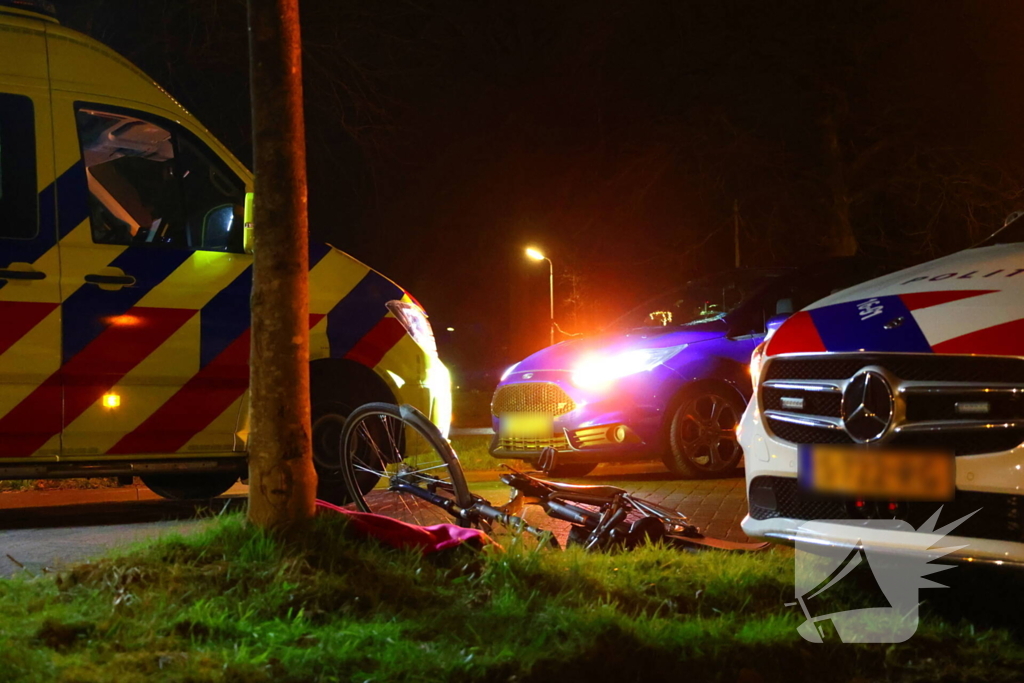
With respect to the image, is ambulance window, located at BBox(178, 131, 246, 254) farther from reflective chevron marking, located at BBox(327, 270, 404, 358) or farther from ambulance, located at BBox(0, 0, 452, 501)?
reflective chevron marking, located at BBox(327, 270, 404, 358)

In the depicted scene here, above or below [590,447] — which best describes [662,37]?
above

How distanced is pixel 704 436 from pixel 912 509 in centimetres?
468

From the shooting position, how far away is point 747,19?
18.2 m

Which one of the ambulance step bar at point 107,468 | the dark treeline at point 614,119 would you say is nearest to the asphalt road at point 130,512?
the ambulance step bar at point 107,468

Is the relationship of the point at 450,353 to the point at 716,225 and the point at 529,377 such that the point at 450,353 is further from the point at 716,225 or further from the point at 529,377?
the point at 529,377

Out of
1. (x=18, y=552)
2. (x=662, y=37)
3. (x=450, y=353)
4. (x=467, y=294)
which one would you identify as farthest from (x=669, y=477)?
(x=450, y=353)

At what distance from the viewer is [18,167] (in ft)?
19.5

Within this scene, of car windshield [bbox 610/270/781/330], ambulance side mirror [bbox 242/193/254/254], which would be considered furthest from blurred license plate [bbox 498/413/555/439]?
ambulance side mirror [bbox 242/193/254/254]

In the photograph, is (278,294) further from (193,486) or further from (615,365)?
(615,365)

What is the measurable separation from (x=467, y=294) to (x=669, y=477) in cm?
2169

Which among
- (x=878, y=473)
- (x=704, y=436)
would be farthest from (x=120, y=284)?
(x=704, y=436)

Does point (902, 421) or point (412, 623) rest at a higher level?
point (902, 421)

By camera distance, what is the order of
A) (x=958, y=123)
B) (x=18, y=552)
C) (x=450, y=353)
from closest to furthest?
(x=18, y=552) → (x=958, y=123) → (x=450, y=353)

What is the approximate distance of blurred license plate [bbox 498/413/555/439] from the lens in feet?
28.1
